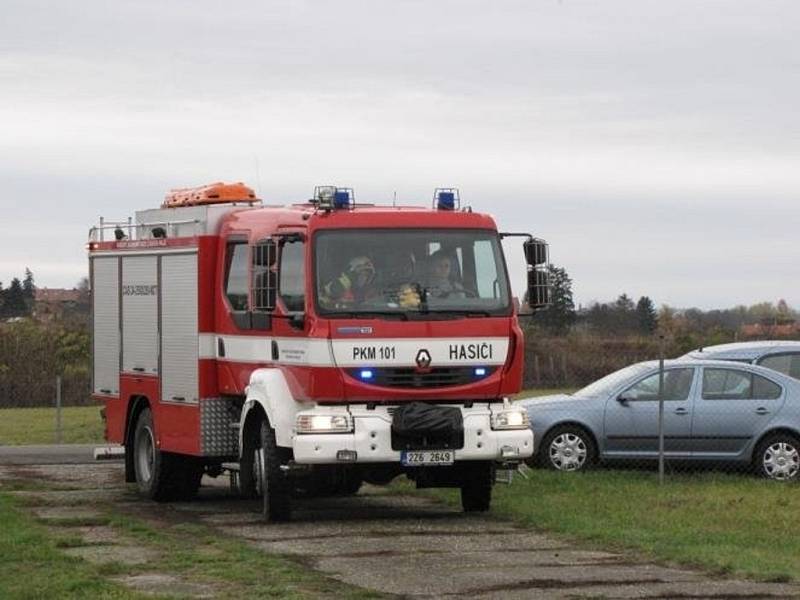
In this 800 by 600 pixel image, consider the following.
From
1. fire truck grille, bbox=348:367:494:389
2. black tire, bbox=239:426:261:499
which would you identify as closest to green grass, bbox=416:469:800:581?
fire truck grille, bbox=348:367:494:389

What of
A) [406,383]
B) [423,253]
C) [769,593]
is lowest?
[769,593]

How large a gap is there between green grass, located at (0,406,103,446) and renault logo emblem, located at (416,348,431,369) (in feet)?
51.9

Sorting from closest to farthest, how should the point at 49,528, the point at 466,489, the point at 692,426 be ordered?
the point at 49,528, the point at 466,489, the point at 692,426

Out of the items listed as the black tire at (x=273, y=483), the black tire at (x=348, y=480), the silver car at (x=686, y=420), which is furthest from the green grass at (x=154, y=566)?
the silver car at (x=686, y=420)

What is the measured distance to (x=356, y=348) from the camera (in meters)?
17.4

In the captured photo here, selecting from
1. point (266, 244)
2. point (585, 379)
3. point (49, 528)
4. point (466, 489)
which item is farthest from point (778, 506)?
point (585, 379)

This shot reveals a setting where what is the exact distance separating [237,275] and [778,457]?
7.41 m

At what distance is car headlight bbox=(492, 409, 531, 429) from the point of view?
17.9 m

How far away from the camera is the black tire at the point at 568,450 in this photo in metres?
23.2

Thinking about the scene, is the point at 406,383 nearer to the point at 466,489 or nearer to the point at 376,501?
the point at 466,489

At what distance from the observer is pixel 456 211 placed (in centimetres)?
1834

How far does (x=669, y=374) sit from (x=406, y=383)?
21.6 ft

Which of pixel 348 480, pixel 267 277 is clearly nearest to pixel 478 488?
pixel 348 480

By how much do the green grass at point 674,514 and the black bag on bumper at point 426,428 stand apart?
1.10 m
